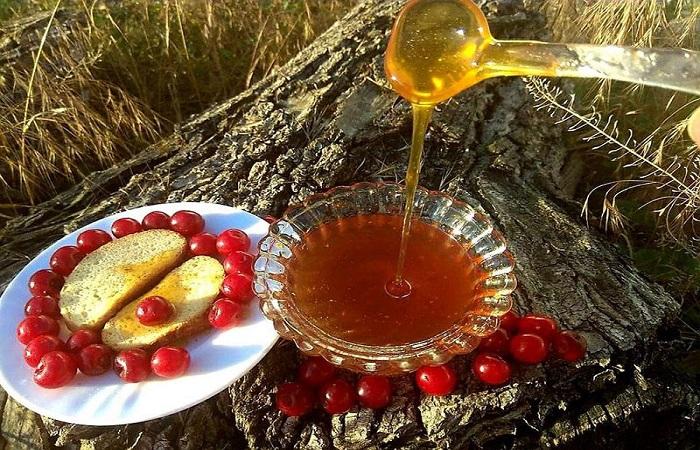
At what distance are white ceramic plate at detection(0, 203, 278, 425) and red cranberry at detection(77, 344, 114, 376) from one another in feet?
0.07

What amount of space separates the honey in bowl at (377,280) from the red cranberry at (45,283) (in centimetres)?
69

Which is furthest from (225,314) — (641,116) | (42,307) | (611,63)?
(641,116)

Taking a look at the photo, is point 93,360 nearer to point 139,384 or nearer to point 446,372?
point 139,384

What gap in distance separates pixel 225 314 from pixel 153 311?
0.61 feet

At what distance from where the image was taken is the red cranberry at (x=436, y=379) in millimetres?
1808

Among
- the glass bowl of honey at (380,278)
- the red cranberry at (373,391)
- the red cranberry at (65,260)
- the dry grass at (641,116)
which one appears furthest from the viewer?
the dry grass at (641,116)

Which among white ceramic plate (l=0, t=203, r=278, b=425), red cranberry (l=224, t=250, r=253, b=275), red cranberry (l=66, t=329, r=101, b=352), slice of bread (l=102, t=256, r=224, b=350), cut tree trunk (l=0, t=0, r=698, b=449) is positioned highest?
red cranberry (l=224, t=250, r=253, b=275)

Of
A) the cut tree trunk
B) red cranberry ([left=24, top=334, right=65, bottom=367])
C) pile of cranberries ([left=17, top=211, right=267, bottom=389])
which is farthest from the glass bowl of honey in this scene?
red cranberry ([left=24, top=334, right=65, bottom=367])

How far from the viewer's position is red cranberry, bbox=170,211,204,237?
2174 mm

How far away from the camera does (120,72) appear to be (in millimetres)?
3457

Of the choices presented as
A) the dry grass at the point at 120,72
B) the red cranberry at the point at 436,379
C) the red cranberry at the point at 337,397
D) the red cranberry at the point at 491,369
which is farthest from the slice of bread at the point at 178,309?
the dry grass at the point at 120,72

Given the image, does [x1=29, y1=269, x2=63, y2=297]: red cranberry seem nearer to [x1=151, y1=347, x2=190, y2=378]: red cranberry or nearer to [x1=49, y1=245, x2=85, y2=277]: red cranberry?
[x1=49, y1=245, x2=85, y2=277]: red cranberry

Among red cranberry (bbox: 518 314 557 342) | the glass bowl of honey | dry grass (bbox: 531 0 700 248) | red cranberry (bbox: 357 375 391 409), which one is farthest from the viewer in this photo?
dry grass (bbox: 531 0 700 248)

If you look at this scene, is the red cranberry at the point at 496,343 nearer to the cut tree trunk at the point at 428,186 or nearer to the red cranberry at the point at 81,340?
the cut tree trunk at the point at 428,186
